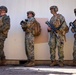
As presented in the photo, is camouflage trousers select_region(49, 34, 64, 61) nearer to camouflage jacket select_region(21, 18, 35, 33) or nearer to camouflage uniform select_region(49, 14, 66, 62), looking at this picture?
camouflage uniform select_region(49, 14, 66, 62)

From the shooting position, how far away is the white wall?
753 cm

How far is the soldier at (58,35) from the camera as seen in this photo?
6859 mm

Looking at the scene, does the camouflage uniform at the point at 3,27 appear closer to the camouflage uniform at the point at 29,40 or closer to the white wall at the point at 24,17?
the camouflage uniform at the point at 29,40

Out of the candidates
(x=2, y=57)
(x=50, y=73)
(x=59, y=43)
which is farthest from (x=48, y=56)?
(x=50, y=73)

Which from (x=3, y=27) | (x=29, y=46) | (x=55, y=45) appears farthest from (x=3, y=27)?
(x=55, y=45)

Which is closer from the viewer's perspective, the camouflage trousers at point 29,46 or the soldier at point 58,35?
the soldier at point 58,35

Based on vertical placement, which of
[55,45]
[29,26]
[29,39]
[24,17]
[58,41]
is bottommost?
[55,45]

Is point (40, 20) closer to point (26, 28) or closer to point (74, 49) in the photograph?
point (26, 28)

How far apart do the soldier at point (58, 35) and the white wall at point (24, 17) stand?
591mm

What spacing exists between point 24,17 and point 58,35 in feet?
4.72

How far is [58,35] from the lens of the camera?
6855 mm

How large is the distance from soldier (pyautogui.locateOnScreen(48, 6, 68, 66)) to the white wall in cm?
59

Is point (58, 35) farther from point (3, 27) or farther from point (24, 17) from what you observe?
point (3, 27)

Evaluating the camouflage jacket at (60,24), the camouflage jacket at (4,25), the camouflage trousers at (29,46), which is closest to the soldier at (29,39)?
the camouflage trousers at (29,46)
